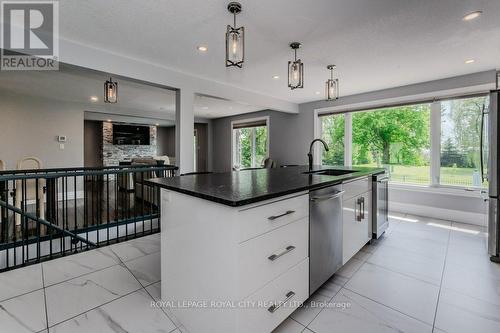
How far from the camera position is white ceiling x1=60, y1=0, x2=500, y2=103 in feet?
6.72

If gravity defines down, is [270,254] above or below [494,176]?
below

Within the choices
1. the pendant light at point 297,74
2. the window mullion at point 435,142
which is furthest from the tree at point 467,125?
the pendant light at point 297,74

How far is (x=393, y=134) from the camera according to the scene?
4.75m

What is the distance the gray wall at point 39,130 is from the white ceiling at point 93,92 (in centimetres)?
24

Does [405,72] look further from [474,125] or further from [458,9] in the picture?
[458,9]

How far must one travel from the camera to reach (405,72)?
369 cm

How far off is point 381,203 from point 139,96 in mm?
5437

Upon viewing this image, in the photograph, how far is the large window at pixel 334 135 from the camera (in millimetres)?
5477

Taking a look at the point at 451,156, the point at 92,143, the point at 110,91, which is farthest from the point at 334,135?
the point at 92,143

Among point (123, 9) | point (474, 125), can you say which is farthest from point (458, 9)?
point (123, 9)

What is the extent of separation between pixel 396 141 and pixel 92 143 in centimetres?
928

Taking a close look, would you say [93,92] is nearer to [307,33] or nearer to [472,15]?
[307,33]
